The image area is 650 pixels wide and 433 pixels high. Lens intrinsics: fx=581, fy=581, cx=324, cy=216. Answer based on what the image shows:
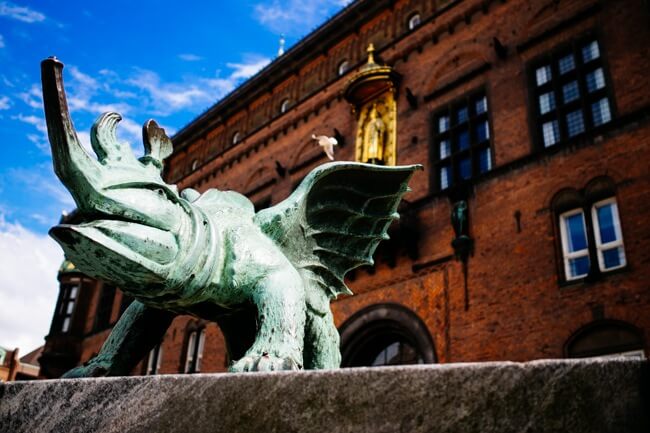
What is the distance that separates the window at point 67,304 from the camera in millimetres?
25594

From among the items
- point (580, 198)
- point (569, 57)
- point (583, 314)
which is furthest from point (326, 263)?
point (569, 57)

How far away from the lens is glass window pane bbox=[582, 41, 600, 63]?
37.4 ft

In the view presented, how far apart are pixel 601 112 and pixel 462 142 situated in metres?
3.16

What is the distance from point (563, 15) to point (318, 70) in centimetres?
831

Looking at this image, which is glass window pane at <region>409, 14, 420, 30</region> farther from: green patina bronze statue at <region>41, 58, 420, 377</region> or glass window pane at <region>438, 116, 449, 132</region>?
green patina bronze statue at <region>41, 58, 420, 377</region>

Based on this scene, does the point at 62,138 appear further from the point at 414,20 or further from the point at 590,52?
the point at 414,20

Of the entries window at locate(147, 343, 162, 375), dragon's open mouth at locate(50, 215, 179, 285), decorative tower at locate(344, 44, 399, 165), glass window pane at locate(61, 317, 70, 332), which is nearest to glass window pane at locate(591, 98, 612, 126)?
decorative tower at locate(344, 44, 399, 165)

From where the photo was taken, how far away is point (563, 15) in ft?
40.3

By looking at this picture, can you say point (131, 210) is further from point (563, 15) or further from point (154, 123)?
point (563, 15)

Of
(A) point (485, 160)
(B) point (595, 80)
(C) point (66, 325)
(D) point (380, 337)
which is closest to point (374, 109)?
(A) point (485, 160)

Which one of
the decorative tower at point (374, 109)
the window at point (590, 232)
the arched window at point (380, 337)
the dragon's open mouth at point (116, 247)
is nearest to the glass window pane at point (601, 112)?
the window at point (590, 232)

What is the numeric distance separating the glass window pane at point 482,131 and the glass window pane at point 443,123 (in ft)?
2.94

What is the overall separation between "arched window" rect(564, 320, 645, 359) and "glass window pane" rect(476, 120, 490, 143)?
4.89 m

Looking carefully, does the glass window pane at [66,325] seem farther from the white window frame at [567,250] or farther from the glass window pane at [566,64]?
the glass window pane at [566,64]
